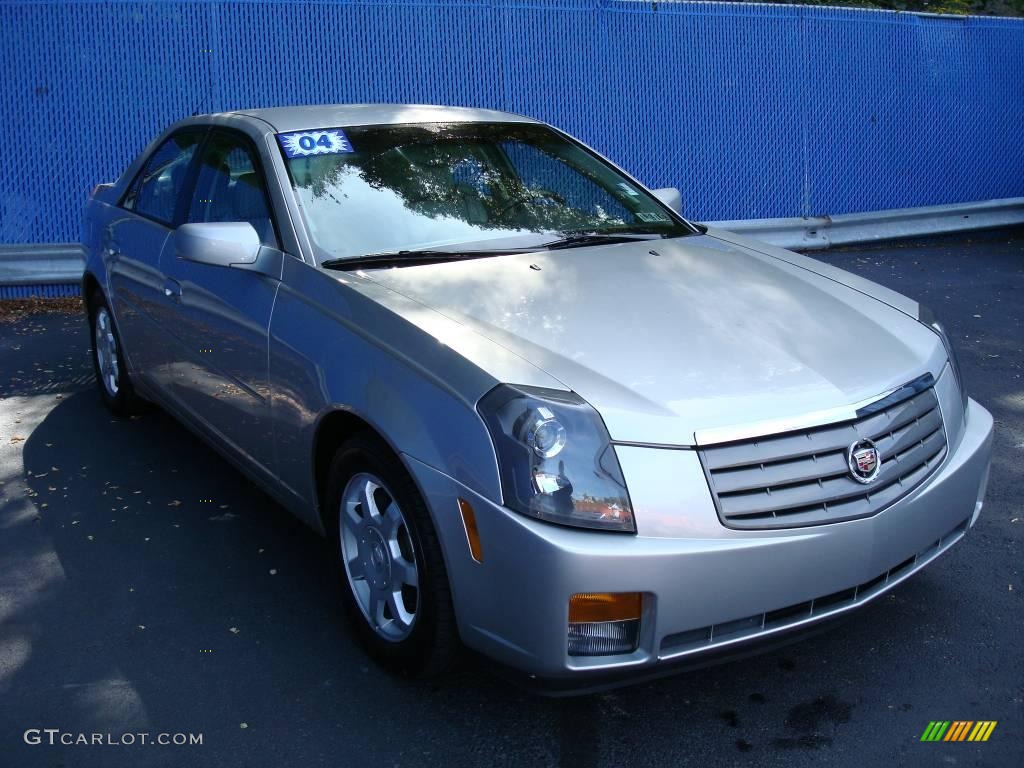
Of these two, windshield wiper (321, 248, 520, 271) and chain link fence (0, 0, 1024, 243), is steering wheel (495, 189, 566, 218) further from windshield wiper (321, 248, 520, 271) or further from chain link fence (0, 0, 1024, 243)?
chain link fence (0, 0, 1024, 243)

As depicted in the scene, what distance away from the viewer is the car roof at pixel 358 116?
4.41 m

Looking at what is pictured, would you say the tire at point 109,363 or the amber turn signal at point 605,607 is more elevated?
the amber turn signal at point 605,607

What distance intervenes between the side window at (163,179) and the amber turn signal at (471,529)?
8.72 feet

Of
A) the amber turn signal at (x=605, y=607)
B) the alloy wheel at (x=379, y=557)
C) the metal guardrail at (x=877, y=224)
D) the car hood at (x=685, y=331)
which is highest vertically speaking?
the car hood at (x=685, y=331)

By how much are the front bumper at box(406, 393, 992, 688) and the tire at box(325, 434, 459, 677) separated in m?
0.10

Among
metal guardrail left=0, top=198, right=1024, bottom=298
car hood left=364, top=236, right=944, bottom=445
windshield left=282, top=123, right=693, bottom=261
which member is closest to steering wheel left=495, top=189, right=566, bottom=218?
windshield left=282, top=123, right=693, bottom=261

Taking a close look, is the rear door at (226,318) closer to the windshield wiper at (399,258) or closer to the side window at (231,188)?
the side window at (231,188)

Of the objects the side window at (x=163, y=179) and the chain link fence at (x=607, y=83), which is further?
the chain link fence at (x=607, y=83)

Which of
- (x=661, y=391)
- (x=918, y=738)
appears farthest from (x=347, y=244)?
(x=918, y=738)

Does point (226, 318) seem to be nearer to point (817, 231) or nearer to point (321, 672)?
point (321, 672)

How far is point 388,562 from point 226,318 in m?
1.32

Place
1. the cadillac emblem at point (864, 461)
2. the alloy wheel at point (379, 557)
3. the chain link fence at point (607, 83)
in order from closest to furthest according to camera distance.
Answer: the cadillac emblem at point (864, 461), the alloy wheel at point (379, 557), the chain link fence at point (607, 83)

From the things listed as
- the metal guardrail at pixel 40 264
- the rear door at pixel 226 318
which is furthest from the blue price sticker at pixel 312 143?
the metal guardrail at pixel 40 264

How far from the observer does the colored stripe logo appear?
10.0 ft
